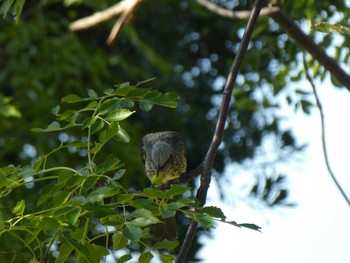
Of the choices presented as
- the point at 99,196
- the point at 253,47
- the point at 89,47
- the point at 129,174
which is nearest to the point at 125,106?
the point at 99,196

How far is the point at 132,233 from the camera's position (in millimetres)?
2611

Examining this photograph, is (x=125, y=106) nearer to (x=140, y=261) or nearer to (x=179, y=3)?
(x=140, y=261)

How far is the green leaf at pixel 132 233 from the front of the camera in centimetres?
260

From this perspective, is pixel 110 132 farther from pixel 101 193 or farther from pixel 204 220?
pixel 204 220

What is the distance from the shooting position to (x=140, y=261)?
2.82 meters

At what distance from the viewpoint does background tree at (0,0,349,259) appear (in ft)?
21.6

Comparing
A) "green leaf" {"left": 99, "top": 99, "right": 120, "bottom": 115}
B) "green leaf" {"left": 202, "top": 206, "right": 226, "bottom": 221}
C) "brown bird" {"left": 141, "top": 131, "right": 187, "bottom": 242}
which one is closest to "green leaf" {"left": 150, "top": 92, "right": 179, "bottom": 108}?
"green leaf" {"left": 99, "top": 99, "right": 120, "bottom": 115}

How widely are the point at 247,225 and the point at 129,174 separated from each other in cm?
401

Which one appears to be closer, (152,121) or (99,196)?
(99,196)

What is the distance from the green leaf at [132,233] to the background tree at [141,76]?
3150mm

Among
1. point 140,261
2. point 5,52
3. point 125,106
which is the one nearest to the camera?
point 140,261

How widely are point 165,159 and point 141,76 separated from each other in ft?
11.0

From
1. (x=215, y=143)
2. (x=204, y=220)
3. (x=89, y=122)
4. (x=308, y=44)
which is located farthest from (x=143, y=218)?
(x=308, y=44)

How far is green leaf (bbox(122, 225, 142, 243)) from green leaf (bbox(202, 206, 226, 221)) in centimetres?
19
